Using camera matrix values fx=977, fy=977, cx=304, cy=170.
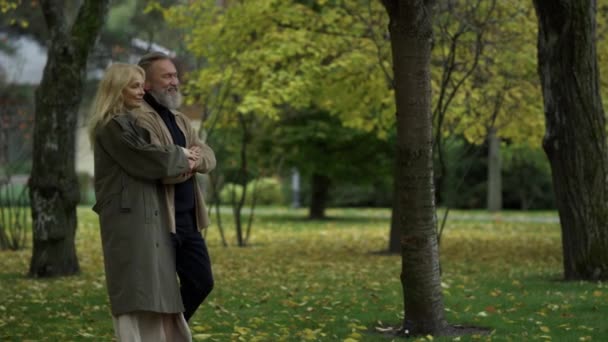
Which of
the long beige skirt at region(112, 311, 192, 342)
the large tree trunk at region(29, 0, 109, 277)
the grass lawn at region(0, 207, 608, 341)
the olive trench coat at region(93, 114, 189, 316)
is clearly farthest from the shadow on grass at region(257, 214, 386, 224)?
the olive trench coat at region(93, 114, 189, 316)

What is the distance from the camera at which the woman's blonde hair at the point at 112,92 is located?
18.5 ft

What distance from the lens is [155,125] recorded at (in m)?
5.80

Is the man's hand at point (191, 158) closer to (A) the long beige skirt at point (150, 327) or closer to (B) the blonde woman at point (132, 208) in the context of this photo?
(B) the blonde woman at point (132, 208)

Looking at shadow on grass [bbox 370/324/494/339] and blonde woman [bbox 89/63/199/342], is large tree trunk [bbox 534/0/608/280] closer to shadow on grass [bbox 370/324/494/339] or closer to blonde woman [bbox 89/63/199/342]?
shadow on grass [bbox 370/324/494/339]

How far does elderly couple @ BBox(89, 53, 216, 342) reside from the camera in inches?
217

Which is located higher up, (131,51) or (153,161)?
(131,51)

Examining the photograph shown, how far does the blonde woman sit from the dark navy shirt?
0.13 m

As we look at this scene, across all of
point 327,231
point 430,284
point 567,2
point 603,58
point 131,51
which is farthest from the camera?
point 131,51

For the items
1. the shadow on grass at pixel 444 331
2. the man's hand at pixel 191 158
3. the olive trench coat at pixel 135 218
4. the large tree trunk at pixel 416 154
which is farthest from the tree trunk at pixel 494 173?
the olive trench coat at pixel 135 218

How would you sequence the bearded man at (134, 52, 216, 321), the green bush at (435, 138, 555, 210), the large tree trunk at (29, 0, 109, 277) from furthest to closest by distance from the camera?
the green bush at (435, 138, 555, 210) → the large tree trunk at (29, 0, 109, 277) → the bearded man at (134, 52, 216, 321)

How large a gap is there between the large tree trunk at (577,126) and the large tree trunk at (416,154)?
3.76m

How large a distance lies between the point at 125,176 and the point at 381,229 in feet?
68.1

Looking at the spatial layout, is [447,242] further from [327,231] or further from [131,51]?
[131,51]

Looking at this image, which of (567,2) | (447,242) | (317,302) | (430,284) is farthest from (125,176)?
(447,242)
